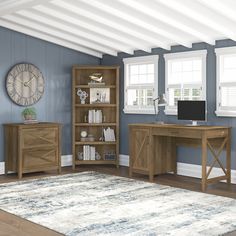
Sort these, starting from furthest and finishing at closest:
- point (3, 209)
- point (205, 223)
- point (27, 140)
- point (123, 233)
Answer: point (27, 140) → point (3, 209) → point (205, 223) → point (123, 233)

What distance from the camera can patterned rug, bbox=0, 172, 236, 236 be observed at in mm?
4199

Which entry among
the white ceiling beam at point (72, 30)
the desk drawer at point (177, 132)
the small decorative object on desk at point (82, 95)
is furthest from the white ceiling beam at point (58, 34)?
the desk drawer at point (177, 132)

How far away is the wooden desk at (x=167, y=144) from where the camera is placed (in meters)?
6.24

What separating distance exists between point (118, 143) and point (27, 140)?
182cm

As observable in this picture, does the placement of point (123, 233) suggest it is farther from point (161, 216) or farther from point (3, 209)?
point (3, 209)

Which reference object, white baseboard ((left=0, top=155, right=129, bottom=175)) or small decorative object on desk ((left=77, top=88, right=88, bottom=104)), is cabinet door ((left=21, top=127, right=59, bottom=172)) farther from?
small decorative object on desk ((left=77, top=88, right=88, bottom=104))

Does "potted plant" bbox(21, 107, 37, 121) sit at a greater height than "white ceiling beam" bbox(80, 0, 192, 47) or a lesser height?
lesser

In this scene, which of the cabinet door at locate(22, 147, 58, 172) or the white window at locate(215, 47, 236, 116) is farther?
the cabinet door at locate(22, 147, 58, 172)

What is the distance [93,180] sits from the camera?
675cm

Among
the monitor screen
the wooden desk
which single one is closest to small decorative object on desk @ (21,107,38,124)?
the wooden desk

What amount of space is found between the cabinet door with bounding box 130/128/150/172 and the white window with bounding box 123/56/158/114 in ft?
2.65

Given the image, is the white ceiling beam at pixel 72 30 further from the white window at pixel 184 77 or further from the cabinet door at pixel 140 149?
the cabinet door at pixel 140 149

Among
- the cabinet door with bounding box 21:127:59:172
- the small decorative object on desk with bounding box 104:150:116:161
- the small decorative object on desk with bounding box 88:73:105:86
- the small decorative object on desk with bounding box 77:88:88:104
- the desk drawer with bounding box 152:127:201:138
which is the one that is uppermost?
the small decorative object on desk with bounding box 88:73:105:86

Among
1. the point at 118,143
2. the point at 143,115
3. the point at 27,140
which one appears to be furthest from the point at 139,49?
the point at 27,140
